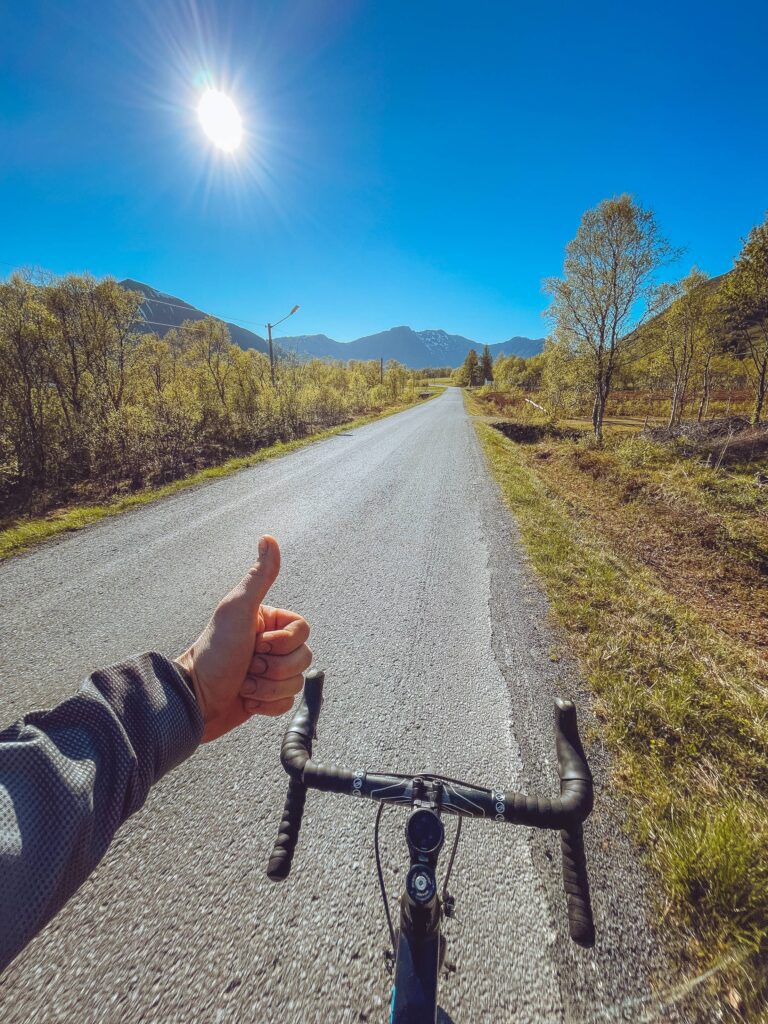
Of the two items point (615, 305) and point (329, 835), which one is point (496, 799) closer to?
point (329, 835)

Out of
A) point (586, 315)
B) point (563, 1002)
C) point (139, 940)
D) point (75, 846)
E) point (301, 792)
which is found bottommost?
point (563, 1002)

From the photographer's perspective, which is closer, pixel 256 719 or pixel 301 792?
pixel 301 792

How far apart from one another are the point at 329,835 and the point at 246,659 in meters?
1.08

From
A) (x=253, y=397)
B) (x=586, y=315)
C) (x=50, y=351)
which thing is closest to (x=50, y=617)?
(x=50, y=351)

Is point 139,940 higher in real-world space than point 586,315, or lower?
lower

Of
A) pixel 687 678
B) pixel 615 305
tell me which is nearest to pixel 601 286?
pixel 615 305

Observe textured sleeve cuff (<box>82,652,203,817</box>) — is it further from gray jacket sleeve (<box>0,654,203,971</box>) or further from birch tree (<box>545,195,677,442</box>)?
birch tree (<box>545,195,677,442</box>)

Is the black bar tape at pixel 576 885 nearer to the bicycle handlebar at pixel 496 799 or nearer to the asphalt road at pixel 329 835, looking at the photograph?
the bicycle handlebar at pixel 496 799

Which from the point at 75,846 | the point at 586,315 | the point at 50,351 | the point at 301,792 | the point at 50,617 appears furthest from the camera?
the point at 586,315

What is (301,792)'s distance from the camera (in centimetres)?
114

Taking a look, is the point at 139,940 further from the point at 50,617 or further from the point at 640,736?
the point at 50,617

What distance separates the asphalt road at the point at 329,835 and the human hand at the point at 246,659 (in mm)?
764

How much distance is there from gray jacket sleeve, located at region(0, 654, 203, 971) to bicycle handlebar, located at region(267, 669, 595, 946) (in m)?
0.40

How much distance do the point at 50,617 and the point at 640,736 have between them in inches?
197
